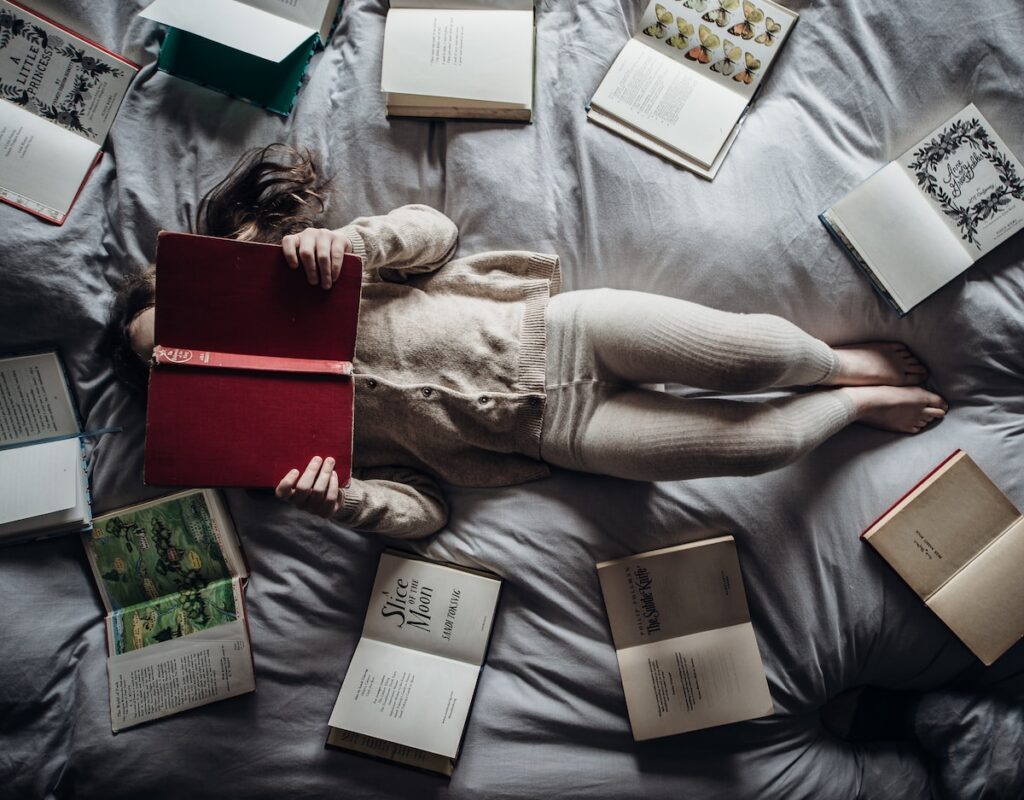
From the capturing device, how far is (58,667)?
108 centimetres

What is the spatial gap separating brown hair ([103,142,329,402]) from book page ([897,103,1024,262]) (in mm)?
980

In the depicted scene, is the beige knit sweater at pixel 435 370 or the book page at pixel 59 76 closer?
the beige knit sweater at pixel 435 370

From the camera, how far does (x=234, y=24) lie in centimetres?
113

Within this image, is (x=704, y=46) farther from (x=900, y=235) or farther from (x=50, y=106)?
(x=50, y=106)

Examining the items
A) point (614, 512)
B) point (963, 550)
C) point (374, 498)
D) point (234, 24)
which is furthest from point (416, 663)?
point (234, 24)

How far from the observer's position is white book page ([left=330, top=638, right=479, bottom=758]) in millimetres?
1046

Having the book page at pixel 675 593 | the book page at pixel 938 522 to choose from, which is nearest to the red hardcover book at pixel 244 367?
the book page at pixel 675 593

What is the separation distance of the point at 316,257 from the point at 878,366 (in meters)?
0.86

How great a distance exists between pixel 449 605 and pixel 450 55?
35.2 inches

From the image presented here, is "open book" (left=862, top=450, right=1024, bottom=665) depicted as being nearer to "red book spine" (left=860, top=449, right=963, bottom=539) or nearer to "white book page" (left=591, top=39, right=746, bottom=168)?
"red book spine" (left=860, top=449, right=963, bottom=539)

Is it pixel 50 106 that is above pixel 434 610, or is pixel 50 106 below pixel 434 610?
above

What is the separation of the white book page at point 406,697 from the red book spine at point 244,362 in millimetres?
494

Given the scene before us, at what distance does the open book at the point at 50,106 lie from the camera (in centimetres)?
112

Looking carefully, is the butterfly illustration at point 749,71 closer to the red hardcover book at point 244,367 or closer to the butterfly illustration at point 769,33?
the butterfly illustration at point 769,33
